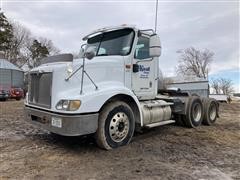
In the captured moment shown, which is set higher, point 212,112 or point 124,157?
point 212,112

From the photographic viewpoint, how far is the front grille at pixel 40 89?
4.63m

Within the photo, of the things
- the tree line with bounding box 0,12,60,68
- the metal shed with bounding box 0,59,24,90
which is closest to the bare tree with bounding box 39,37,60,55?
the tree line with bounding box 0,12,60,68

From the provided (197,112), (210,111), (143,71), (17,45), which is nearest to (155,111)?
(143,71)

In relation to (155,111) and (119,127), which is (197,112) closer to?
(155,111)

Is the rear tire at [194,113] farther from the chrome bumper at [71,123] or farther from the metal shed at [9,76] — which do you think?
the metal shed at [9,76]

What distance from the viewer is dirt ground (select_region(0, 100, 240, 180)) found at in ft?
12.1

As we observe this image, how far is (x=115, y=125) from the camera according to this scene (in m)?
4.88

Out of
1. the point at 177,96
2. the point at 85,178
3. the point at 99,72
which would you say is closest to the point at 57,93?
the point at 99,72

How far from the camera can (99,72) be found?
4949mm

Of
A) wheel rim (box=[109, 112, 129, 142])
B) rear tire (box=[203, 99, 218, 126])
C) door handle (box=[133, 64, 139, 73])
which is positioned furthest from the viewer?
rear tire (box=[203, 99, 218, 126])

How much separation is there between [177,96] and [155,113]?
1.95 metres

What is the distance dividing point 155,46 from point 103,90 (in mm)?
1665

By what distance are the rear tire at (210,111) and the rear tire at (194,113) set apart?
304 mm

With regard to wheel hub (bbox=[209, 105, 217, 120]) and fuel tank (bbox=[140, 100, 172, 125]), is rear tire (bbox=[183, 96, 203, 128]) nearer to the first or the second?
wheel hub (bbox=[209, 105, 217, 120])
